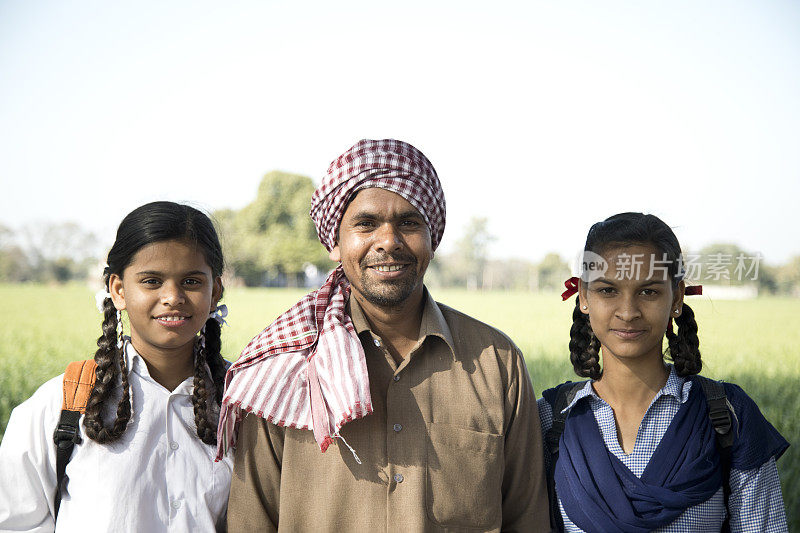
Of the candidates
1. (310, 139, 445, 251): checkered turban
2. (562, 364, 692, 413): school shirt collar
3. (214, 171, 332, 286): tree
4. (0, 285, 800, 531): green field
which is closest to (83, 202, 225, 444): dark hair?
(310, 139, 445, 251): checkered turban

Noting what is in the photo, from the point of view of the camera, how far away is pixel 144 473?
2.38 meters

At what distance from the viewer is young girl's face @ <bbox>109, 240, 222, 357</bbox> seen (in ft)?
8.17

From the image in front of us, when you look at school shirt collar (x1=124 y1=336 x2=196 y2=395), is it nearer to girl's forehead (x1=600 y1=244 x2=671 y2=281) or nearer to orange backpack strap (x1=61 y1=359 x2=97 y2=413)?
orange backpack strap (x1=61 y1=359 x2=97 y2=413)

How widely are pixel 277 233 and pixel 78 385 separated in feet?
131

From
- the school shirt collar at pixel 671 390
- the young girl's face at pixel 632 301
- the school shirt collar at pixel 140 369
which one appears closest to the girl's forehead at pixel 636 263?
the young girl's face at pixel 632 301

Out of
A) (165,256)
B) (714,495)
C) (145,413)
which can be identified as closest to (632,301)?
(714,495)

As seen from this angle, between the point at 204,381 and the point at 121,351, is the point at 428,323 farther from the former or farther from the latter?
the point at 121,351

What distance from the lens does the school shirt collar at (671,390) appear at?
99.8 inches

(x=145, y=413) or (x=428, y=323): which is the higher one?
(x=428, y=323)

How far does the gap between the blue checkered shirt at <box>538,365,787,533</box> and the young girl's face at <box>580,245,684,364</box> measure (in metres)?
0.23

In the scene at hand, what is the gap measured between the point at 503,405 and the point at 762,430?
1.00 meters

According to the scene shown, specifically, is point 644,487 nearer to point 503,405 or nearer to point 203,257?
point 503,405

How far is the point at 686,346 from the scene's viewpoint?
8.86ft

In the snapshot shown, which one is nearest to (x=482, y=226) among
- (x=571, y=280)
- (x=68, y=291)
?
(x=68, y=291)
